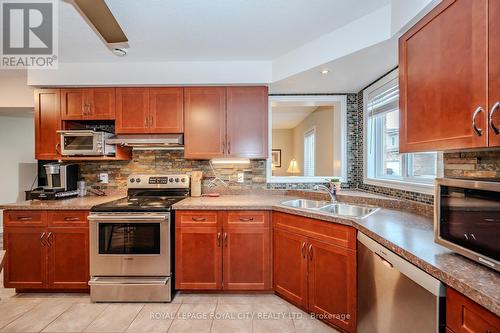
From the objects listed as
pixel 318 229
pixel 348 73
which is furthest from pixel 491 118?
pixel 348 73

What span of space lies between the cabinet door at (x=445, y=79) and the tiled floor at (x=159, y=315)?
5.15 feet

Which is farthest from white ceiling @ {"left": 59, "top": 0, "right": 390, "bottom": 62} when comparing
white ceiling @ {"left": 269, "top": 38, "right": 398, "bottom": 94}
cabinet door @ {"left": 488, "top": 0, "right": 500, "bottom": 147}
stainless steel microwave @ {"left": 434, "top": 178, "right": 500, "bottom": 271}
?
stainless steel microwave @ {"left": 434, "top": 178, "right": 500, "bottom": 271}

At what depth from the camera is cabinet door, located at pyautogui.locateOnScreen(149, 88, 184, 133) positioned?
8.88 ft

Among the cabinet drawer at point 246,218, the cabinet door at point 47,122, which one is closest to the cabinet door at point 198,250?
the cabinet drawer at point 246,218

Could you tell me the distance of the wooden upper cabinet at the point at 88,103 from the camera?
8.91 ft

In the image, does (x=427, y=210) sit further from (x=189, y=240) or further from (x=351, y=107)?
(x=189, y=240)

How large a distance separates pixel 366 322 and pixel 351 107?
7.43 feet

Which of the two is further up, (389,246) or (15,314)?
(389,246)

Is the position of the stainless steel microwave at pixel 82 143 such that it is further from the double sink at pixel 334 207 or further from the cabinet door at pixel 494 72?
the cabinet door at pixel 494 72

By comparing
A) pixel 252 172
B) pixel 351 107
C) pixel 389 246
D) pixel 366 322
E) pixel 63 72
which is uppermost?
pixel 63 72

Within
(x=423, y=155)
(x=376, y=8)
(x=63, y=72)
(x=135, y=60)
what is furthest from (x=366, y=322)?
(x=63, y=72)

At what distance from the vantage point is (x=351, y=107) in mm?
2998

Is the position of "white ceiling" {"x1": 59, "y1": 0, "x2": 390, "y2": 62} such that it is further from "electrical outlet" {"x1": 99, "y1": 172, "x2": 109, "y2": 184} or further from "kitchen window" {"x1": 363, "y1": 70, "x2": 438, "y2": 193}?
"electrical outlet" {"x1": 99, "y1": 172, "x2": 109, "y2": 184}

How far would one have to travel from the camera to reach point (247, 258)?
2338 millimetres
